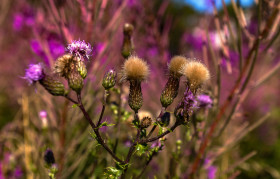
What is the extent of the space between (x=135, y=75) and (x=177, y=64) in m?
0.12

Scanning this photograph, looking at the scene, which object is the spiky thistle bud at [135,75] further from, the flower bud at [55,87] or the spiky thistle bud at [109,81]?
the flower bud at [55,87]

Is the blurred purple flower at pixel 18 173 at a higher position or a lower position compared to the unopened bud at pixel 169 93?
higher

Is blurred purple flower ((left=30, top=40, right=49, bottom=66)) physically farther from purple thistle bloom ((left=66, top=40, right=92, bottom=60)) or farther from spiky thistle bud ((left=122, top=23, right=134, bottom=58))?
purple thistle bloom ((left=66, top=40, right=92, bottom=60))

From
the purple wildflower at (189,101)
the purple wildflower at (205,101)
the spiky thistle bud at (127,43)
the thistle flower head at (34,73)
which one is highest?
the spiky thistle bud at (127,43)

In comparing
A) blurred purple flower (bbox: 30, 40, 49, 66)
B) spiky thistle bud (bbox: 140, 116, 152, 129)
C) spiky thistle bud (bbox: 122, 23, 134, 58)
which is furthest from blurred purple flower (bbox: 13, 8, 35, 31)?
spiky thistle bud (bbox: 140, 116, 152, 129)

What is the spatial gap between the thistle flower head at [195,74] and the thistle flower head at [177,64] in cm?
5

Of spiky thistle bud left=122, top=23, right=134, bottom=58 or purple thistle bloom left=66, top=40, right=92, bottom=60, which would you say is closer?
purple thistle bloom left=66, top=40, right=92, bottom=60

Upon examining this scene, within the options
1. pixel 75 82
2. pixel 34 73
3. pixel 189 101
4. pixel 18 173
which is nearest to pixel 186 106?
pixel 189 101

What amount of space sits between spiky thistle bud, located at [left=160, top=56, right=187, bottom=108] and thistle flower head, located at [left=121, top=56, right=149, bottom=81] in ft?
0.24

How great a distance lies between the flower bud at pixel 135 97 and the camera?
0.72 meters

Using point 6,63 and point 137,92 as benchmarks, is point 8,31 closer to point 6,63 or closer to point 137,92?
point 6,63

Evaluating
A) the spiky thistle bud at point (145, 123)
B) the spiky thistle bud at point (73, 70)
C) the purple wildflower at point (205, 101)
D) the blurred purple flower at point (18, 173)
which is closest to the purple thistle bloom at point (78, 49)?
the spiky thistle bud at point (73, 70)

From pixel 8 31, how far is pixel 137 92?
4013 mm

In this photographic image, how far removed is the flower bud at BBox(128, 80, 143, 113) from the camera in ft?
2.35
